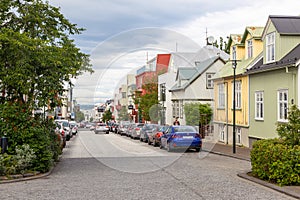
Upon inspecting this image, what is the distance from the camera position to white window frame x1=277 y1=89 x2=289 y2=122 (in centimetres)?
2256

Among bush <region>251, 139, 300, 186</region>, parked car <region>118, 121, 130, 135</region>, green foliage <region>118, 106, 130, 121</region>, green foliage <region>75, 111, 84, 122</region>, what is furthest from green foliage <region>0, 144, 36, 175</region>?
green foliage <region>75, 111, 84, 122</region>

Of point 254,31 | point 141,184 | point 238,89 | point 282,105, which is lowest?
point 141,184

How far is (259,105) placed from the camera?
26.3 m

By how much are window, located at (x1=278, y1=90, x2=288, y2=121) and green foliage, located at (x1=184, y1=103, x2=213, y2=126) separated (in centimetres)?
1574

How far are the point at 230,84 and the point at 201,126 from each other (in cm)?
880

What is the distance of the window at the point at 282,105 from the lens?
2259cm

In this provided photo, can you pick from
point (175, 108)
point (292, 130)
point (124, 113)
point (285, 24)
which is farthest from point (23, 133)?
point (124, 113)

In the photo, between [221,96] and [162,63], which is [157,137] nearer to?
[221,96]

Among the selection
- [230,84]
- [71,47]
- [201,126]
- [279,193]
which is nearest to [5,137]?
[71,47]

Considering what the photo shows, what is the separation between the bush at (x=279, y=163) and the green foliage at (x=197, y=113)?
2617 centimetres

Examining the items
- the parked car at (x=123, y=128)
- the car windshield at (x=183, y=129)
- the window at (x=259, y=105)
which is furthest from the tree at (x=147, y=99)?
the car windshield at (x=183, y=129)

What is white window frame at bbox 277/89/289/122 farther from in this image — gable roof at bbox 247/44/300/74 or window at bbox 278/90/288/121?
gable roof at bbox 247/44/300/74

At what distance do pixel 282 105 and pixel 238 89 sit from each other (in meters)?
6.98

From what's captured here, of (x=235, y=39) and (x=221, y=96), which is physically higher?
(x=235, y=39)
